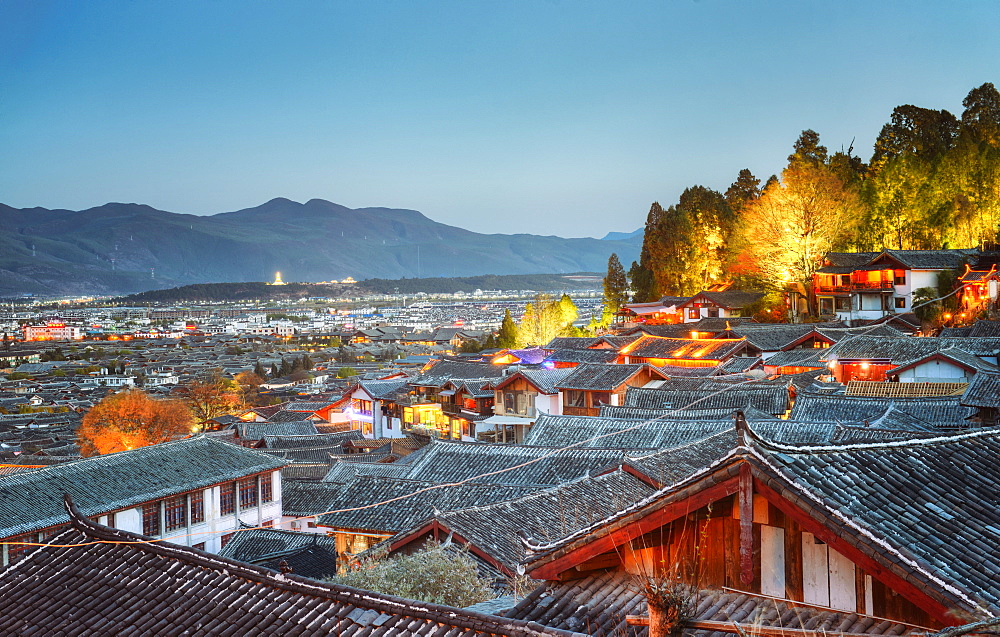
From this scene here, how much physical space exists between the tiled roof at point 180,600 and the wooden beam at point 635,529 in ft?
2.53

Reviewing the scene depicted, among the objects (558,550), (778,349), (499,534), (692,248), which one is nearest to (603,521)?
(558,550)

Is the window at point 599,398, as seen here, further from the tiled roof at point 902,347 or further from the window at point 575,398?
the tiled roof at point 902,347

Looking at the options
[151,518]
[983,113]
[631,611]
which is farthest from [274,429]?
[983,113]

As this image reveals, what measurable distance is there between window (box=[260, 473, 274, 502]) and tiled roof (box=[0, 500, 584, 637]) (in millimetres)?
15787

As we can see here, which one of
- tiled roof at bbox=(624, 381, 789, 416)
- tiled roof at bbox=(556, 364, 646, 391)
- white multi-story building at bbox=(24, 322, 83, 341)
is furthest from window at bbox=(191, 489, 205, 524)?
white multi-story building at bbox=(24, 322, 83, 341)

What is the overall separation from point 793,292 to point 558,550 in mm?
45845

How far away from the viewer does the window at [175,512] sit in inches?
874

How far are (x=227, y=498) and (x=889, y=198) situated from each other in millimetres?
39528

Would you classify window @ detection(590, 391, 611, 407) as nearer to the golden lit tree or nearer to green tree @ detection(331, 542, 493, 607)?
the golden lit tree

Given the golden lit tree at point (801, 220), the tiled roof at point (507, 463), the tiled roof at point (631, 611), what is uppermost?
the golden lit tree at point (801, 220)

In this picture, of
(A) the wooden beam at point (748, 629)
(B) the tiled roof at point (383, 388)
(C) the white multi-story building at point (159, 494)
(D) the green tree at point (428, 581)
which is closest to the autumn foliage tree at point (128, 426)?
(B) the tiled roof at point (383, 388)

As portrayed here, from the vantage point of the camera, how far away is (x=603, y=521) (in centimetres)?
621

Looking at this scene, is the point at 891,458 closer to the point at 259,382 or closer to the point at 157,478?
the point at 157,478

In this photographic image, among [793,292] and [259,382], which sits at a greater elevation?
[793,292]
